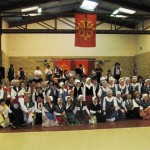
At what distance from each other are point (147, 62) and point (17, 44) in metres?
7.84

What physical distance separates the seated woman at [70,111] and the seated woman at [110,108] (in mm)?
1123

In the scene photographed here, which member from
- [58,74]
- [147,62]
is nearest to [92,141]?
[58,74]

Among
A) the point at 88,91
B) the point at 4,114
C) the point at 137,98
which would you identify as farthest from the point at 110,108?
the point at 4,114

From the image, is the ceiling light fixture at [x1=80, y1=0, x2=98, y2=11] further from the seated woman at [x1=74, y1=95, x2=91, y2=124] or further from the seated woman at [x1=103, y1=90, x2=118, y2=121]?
the seated woman at [x1=74, y1=95, x2=91, y2=124]

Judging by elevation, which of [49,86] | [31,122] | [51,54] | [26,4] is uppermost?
[26,4]

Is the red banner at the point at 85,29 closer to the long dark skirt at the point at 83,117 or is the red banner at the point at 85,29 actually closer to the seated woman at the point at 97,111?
the seated woman at the point at 97,111

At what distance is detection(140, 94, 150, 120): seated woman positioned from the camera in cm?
1018

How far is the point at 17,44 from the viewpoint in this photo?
1898 centimetres

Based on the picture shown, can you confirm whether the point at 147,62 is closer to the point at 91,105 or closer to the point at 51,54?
the point at 51,54

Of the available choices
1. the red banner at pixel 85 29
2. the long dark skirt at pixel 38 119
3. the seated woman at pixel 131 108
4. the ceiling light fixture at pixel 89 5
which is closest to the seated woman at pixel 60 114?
the long dark skirt at pixel 38 119

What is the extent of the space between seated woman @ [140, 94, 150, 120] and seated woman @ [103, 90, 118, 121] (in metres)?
0.97

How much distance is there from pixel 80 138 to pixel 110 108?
10.4 feet

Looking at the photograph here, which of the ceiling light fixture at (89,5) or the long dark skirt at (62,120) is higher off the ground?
the ceiling light fixture at (89,5)

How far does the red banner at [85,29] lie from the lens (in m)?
13.9
